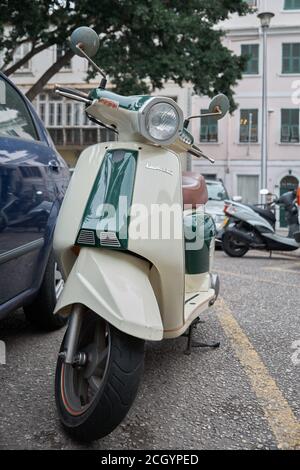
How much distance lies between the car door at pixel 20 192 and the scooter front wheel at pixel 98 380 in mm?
666

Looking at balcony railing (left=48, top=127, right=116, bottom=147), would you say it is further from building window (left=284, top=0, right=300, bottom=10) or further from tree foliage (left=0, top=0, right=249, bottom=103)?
tree foliage (left=0, top=0, right=249, bottom=103)

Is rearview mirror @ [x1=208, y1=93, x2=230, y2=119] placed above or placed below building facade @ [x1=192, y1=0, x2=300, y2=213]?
below

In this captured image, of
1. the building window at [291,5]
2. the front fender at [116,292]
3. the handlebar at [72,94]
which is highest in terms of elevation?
the building window at [291,5]

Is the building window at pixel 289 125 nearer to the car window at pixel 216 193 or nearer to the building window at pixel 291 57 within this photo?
the building window at pixel 291 57

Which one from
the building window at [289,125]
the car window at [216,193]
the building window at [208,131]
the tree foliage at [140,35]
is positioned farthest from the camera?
the building window at [208,131]

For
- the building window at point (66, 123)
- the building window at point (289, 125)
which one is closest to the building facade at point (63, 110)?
the building window at point (66, 123)

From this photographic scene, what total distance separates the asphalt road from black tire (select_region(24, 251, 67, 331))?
3.7 inches

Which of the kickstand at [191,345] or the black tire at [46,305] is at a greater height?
the black tire at [46,305]

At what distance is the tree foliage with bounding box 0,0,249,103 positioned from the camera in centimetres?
1140

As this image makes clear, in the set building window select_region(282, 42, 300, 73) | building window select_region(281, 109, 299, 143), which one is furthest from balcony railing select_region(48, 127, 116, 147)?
building window select_region(282, 42, 300, 73)

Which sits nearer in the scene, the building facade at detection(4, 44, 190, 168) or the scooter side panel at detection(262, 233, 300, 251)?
the scooter side panel at detection(262, 233, 300, 251)

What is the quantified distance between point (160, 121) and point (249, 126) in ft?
72.6

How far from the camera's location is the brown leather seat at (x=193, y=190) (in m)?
3.27
